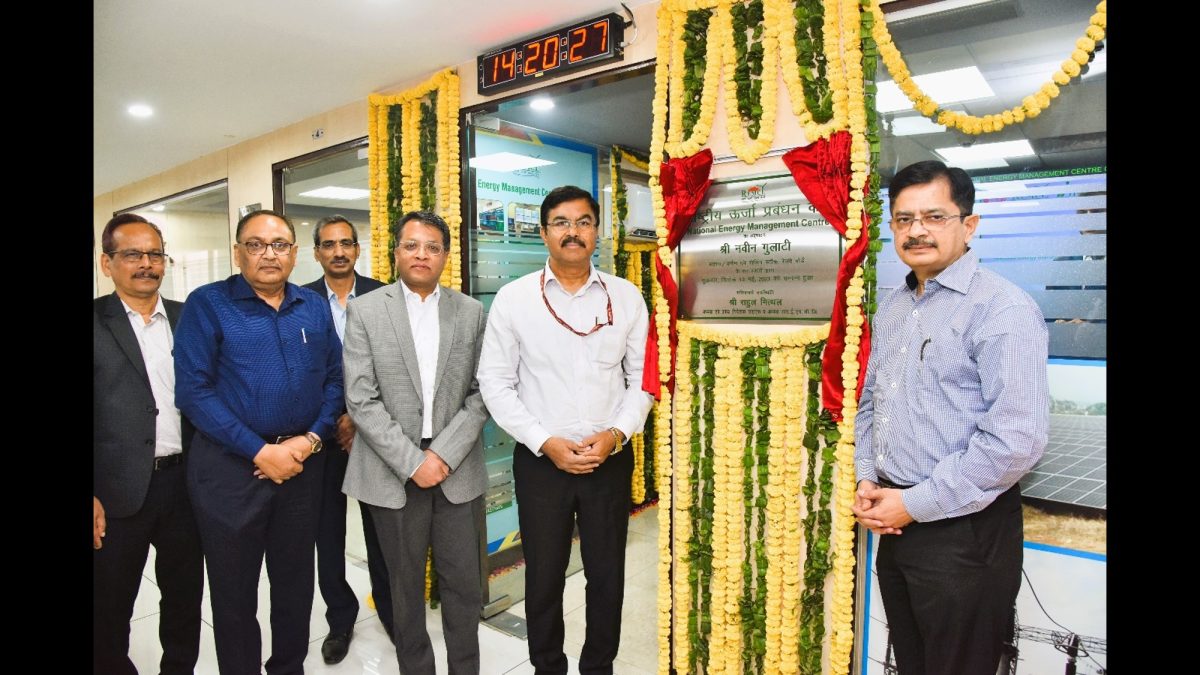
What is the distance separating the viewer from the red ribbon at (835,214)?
2115mm

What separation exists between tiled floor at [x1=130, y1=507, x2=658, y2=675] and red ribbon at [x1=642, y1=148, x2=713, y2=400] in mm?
1296

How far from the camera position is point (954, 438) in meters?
1.65

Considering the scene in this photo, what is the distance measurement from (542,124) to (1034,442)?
321 cm

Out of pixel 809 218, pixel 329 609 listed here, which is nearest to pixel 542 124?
pixel 809 218

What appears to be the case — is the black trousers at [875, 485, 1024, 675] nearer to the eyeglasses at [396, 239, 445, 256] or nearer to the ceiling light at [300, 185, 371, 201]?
the eyeglasses at [396, 239, 445, 256]

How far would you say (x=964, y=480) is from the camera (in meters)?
1.56

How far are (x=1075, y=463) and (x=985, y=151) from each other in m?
1.01

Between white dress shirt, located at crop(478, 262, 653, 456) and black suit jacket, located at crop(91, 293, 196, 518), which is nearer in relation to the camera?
black suit jacket, located at crop(91, 293, 196, 518)

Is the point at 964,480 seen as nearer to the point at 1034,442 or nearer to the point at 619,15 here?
the point at 1034,442

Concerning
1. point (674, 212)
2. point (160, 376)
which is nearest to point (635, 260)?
point (674, 212)

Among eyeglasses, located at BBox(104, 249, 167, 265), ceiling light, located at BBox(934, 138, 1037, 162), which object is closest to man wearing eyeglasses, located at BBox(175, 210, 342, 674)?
eyeglasses, located at BBox(104, 249, 167, 265)

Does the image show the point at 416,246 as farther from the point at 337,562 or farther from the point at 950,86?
the point at 950,86

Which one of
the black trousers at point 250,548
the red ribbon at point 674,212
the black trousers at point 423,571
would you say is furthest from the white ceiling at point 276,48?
the black trousers at point 423,571

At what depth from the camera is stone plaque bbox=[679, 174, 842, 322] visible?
2291mm
